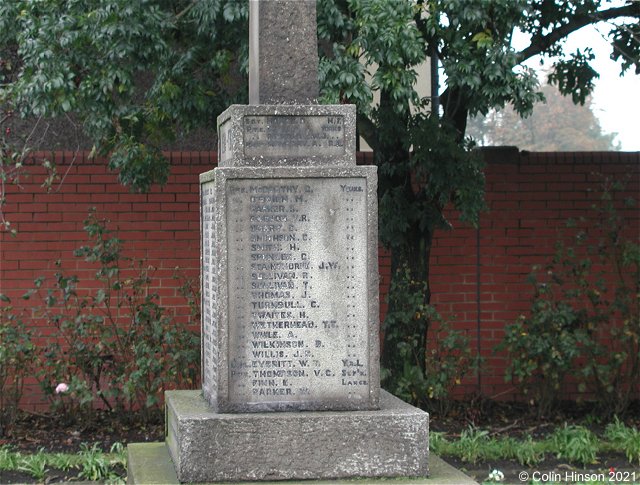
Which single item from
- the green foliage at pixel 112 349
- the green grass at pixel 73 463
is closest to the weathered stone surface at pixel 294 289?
the green grass at pixel 73 463

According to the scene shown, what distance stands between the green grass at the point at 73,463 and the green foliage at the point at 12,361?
0.96 m

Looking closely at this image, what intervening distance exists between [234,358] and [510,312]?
5.22 m

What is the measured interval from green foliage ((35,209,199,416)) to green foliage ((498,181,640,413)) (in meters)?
2.95

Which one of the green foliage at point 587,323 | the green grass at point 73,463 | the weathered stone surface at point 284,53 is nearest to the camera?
the weathered stone surface at point 284,53

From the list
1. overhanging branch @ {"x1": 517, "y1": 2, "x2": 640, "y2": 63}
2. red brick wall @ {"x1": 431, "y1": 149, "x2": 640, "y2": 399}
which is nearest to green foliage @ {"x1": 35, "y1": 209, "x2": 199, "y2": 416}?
red brick wall @ {"x1": 431, "y1": 149, "x2": 640, "y2": 399}

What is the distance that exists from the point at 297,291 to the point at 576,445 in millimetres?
3573

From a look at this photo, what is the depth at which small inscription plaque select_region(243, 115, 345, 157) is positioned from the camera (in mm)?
5254

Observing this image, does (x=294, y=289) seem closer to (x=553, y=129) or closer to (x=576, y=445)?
(x=576, y=445)

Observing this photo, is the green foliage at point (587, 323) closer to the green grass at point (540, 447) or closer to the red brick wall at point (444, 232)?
the red brick wall at point (444, 232)

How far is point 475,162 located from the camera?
8.57m

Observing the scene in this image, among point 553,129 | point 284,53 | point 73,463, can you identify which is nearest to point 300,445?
point 284,53

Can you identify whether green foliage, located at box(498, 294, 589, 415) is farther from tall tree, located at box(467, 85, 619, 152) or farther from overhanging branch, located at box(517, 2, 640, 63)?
tall tree, located at box(467, 85, 619, 152)

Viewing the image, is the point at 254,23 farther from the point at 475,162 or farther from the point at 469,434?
the point at 469,434

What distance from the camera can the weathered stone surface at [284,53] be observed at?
213 inches
